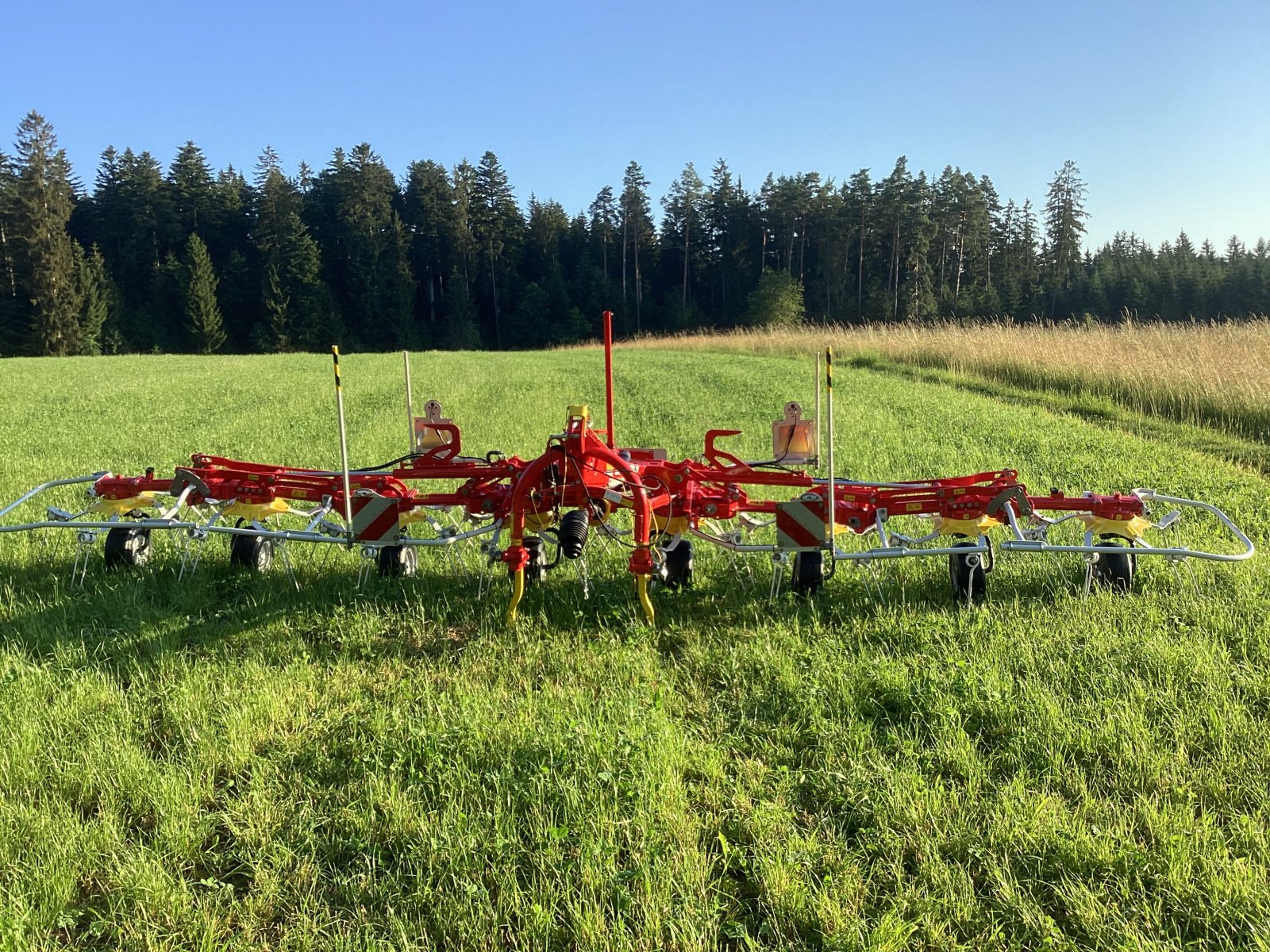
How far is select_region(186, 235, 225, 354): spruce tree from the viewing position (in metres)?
64.9

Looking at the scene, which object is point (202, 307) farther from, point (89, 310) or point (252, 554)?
point (252, 554)

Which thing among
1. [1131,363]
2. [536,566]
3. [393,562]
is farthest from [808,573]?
[1131,363]

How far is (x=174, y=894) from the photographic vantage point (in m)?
2.60

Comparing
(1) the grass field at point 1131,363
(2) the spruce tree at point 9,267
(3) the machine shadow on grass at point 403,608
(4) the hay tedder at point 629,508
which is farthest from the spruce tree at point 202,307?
(3) the machine shadow on grass at point 403,608

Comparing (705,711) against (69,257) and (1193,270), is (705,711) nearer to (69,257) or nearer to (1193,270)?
(69,257)

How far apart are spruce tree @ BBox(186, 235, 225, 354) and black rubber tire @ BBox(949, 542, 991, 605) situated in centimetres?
7249

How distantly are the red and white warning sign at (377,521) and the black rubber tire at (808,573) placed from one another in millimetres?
2819

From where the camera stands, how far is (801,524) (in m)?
5.07

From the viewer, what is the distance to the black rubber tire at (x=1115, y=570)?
5113mm

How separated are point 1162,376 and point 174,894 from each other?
16.2 metres

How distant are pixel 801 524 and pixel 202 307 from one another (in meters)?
72.6

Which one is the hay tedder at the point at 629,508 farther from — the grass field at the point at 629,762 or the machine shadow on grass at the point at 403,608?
the grass field at the point at 629,762

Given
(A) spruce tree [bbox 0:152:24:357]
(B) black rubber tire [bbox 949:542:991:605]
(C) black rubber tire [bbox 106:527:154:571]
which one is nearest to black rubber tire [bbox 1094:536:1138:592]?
(B) black rubber tire [bbox 949:542:991:605]

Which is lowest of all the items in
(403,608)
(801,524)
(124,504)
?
(403,608)
